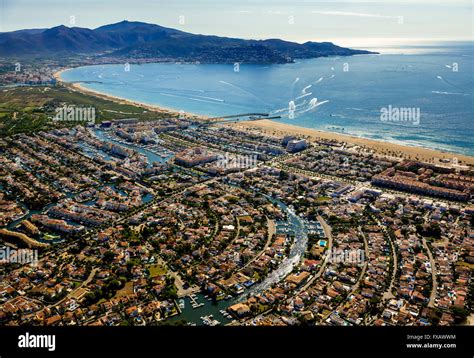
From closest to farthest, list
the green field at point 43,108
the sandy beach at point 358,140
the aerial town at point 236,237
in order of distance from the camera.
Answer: the aerial town at point 236,237 < the sandy beach at point 358,140 < the green field at point 43,108

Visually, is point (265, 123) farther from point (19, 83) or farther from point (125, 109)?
point (19, 83)

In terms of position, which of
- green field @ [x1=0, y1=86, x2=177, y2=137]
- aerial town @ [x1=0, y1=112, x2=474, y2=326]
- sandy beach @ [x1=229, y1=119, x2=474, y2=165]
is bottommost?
aerial town @ [x1=0, y1=112, x2=474, y2=326]

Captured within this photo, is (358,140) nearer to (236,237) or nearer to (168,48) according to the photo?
(236,237)

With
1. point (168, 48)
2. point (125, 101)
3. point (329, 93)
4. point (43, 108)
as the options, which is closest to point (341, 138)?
point (329, 93)

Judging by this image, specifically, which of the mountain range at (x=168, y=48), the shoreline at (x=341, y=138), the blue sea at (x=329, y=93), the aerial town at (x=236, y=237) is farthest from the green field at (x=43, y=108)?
the mountain range at (x=168, y=48)

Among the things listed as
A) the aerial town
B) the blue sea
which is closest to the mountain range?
the blue sea

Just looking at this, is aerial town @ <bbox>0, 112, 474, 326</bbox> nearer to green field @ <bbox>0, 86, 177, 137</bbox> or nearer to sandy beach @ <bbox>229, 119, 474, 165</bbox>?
sandy beach @ <bbox>229, 119, 474, 165</bbox>

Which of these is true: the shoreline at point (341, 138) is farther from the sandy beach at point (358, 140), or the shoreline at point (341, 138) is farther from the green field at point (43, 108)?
the green field at point (43, 108)
